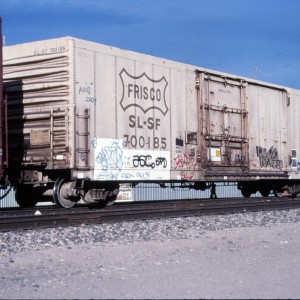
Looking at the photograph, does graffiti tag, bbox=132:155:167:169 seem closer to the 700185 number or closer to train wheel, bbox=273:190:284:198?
the 700185 number

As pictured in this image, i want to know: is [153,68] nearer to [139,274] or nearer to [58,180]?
[58,180]

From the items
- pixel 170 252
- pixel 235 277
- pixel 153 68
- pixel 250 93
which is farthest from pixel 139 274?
pixel 250 93

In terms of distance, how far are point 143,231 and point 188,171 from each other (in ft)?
18.6

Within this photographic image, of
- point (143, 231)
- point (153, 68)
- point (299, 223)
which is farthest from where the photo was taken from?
point (153, 68)

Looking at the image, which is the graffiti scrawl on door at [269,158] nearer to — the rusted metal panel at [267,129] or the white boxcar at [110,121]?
the rusted metal panel at [267,129]

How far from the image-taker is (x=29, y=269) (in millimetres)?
7379

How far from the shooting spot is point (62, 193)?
14.0 meters

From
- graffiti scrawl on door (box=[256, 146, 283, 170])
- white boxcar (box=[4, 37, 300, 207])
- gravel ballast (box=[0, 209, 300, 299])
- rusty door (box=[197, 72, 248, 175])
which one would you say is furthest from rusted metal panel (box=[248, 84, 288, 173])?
gravel ballast (box=[0, 209, 300, 299])

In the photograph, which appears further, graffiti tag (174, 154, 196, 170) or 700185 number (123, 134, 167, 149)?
graffiti tag (174, 154, 196, 170)

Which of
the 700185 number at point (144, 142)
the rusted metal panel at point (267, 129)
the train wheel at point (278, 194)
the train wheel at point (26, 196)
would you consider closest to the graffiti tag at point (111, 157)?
the 700185 number at point (144, 142)

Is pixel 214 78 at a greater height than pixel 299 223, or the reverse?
pixel 214 78

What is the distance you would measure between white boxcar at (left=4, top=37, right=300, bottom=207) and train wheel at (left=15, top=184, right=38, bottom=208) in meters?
0.03

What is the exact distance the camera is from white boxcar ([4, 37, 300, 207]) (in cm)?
1366

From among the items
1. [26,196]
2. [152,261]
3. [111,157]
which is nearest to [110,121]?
[111,157]
